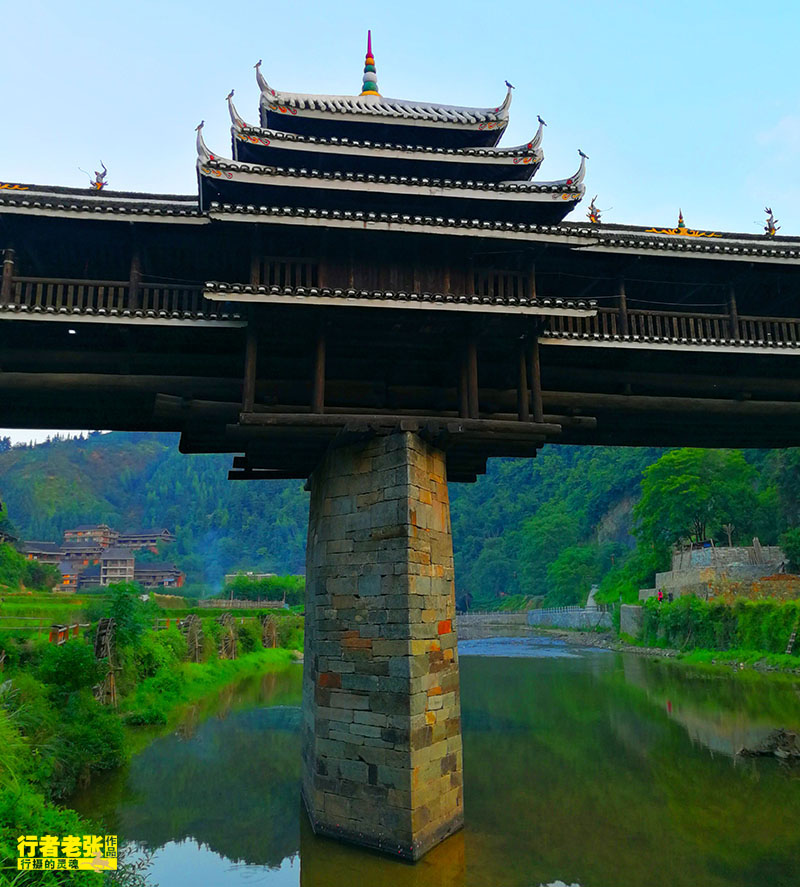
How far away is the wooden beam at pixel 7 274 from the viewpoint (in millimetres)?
10719

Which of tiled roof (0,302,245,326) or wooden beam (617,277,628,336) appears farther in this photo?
wooden beam (617,277,628,336)

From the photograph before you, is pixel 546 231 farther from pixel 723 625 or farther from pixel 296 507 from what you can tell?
pixel 296 507

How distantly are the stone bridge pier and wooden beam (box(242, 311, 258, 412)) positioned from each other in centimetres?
187

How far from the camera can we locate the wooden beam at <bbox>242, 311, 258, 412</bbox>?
34.2 feet

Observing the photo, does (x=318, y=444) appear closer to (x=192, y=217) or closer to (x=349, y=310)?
(x=349, y=310)

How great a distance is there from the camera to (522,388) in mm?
11461

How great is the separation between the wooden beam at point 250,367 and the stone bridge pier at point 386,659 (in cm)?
187

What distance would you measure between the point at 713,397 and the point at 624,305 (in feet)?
9.36

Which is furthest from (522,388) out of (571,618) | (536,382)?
(571,618)

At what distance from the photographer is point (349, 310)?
1043 centimetres

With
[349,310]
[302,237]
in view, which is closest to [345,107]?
[302,237]

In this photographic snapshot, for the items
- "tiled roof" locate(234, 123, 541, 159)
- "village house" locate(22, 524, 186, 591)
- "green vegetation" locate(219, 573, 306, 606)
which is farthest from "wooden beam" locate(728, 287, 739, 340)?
"village house" locate(22, 524, 186, 591)

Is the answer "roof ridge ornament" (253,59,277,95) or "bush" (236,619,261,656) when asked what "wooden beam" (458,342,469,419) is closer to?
"roof ridge ornament" (253,59,277,95)

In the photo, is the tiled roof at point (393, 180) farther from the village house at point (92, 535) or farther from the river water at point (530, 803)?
the village house at point (92, 535)
